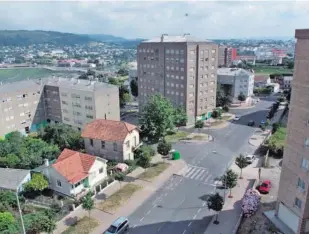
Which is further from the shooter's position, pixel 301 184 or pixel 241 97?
pixel 241 97

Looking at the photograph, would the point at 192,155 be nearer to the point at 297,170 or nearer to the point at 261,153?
the point at 261,153

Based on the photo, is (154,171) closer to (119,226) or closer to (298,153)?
(119,226)

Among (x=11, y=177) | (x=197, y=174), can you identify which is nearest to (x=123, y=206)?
(x=197, y=174)

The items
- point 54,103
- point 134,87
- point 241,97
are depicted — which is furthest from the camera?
point 134,87

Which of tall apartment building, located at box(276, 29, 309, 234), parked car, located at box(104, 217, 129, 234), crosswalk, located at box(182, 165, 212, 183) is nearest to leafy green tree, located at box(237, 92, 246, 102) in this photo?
crosswalk, located at box(182, 165, 212, 183)

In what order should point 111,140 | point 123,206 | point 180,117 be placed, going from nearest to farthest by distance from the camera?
1. point 123,206
2. point 111,140
3. point 180,117

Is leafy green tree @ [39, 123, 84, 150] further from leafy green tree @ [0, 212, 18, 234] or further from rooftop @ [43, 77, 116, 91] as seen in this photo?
leafy green tree @ [0, 212, 18, 234]

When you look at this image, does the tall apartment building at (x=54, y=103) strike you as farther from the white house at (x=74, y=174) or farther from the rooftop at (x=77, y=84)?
the white house at (x=74, y=174)
